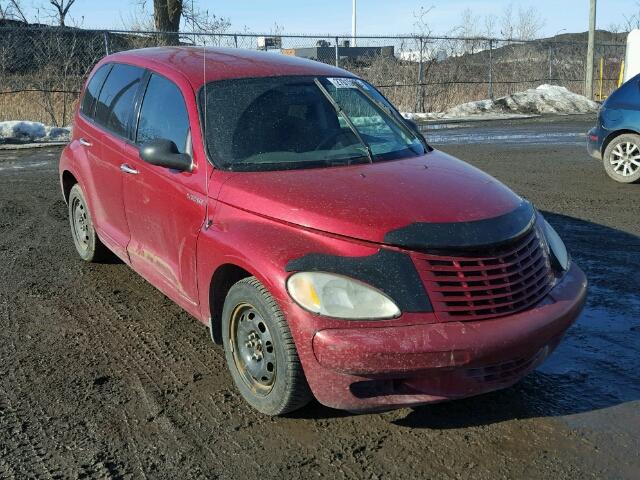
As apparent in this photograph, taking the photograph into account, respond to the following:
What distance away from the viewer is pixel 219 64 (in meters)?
4.62

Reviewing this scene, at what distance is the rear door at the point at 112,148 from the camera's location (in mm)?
4977

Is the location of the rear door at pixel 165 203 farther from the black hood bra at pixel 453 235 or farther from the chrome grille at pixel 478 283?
the chrome grille at pixel 478 283

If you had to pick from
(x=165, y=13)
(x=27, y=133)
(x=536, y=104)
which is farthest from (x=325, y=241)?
(x=536, y=104)

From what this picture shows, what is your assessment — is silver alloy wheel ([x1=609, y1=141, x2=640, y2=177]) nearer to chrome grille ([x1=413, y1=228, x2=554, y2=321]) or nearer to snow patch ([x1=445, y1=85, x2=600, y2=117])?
chrome grille ([x1=413, y1=228, x2=554, y2=321])

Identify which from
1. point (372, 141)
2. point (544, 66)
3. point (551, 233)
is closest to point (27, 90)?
point (372, 141)

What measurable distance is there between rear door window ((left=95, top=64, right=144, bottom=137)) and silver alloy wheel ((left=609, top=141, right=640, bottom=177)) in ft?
24.1

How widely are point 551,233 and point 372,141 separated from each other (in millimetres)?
1252

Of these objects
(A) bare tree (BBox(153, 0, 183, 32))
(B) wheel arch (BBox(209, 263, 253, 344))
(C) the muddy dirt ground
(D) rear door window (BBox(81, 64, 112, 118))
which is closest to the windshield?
(B) wheel arch (BBox(209, 263, 253, 344))

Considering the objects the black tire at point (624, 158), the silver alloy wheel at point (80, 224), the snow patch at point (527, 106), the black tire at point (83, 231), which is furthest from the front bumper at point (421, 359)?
the snow patch at point (527, 106)

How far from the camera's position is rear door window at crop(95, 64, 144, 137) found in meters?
5.01

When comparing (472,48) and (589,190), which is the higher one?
(472,48)

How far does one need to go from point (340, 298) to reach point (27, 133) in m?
14.4

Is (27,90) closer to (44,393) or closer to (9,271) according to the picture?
(9,271)

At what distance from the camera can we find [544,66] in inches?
1053
